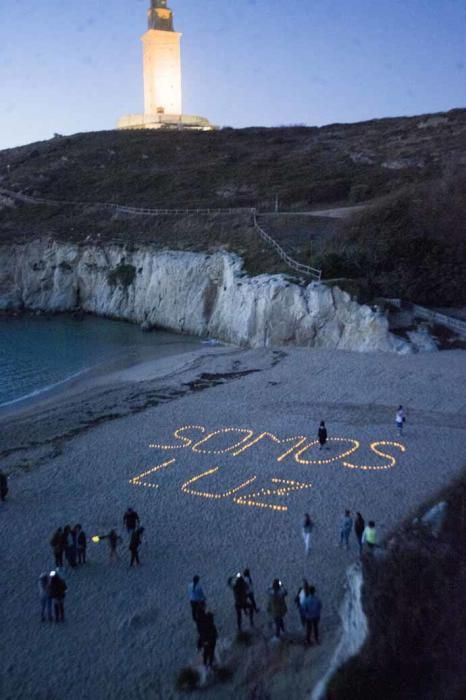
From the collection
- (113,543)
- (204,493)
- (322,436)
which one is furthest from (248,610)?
(322,436)

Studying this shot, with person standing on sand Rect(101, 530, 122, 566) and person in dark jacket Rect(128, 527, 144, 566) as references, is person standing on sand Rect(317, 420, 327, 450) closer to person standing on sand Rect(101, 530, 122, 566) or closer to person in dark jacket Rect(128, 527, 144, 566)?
person in dark jacket Rect(128, 527, 144, 566)

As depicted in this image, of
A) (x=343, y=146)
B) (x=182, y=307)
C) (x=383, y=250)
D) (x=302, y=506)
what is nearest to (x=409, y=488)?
(x=302, y=506)

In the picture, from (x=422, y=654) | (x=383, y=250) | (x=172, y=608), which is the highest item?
(x=383, y=250)

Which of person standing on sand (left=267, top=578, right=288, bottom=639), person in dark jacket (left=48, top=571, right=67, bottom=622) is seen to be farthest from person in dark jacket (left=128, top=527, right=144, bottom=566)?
person standing on sand (left=267, top=578, right=288, bottom=639)

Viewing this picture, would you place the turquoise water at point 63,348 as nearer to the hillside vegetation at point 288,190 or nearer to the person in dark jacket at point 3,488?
the hillside vegetation at point 288,190

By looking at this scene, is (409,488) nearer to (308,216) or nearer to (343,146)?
(308,216)

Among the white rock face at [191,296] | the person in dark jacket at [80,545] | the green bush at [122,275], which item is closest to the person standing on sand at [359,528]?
the person in dark jacket at [80,545]

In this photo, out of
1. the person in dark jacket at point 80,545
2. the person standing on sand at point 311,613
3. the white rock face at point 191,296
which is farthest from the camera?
the white rock face at point 191,296
